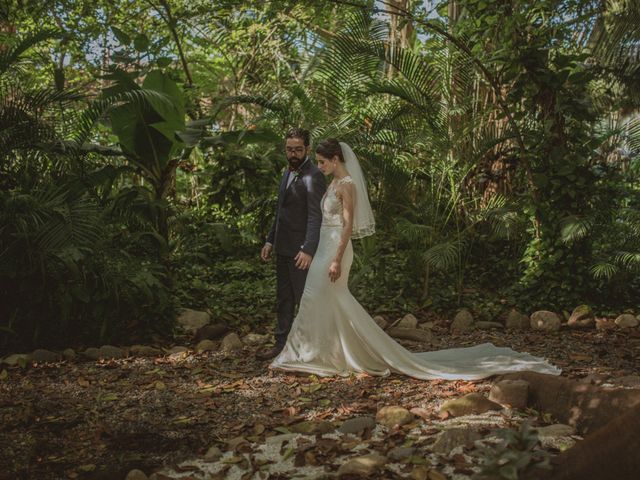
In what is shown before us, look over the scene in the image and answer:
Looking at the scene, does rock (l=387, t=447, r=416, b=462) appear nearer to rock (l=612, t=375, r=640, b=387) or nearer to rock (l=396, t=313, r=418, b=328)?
rock (l=612, t=375, r=640, b=387)

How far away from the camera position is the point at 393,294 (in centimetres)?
805

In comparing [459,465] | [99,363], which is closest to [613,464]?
[459,465]

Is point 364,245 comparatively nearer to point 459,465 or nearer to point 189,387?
point 189,387

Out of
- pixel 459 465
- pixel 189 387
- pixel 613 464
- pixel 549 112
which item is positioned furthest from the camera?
pixel 549 112

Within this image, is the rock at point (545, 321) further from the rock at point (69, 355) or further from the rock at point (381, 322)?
the rock at point (69, 355)

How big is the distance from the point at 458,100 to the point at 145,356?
4.91m

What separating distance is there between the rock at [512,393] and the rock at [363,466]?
1202 millimetres

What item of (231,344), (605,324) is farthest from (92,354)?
(605,324)

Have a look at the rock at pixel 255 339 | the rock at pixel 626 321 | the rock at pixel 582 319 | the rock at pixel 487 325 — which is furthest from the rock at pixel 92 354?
the rock at pixel 626 321

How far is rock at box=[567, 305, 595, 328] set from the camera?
22.9ft

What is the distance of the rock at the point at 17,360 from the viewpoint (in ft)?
18.5

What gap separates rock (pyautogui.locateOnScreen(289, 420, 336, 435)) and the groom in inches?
56.5

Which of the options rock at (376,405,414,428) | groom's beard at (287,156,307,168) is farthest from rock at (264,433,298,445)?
groom's beard at (287,156,307,168)

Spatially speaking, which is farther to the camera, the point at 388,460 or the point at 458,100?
the point at 458,100
